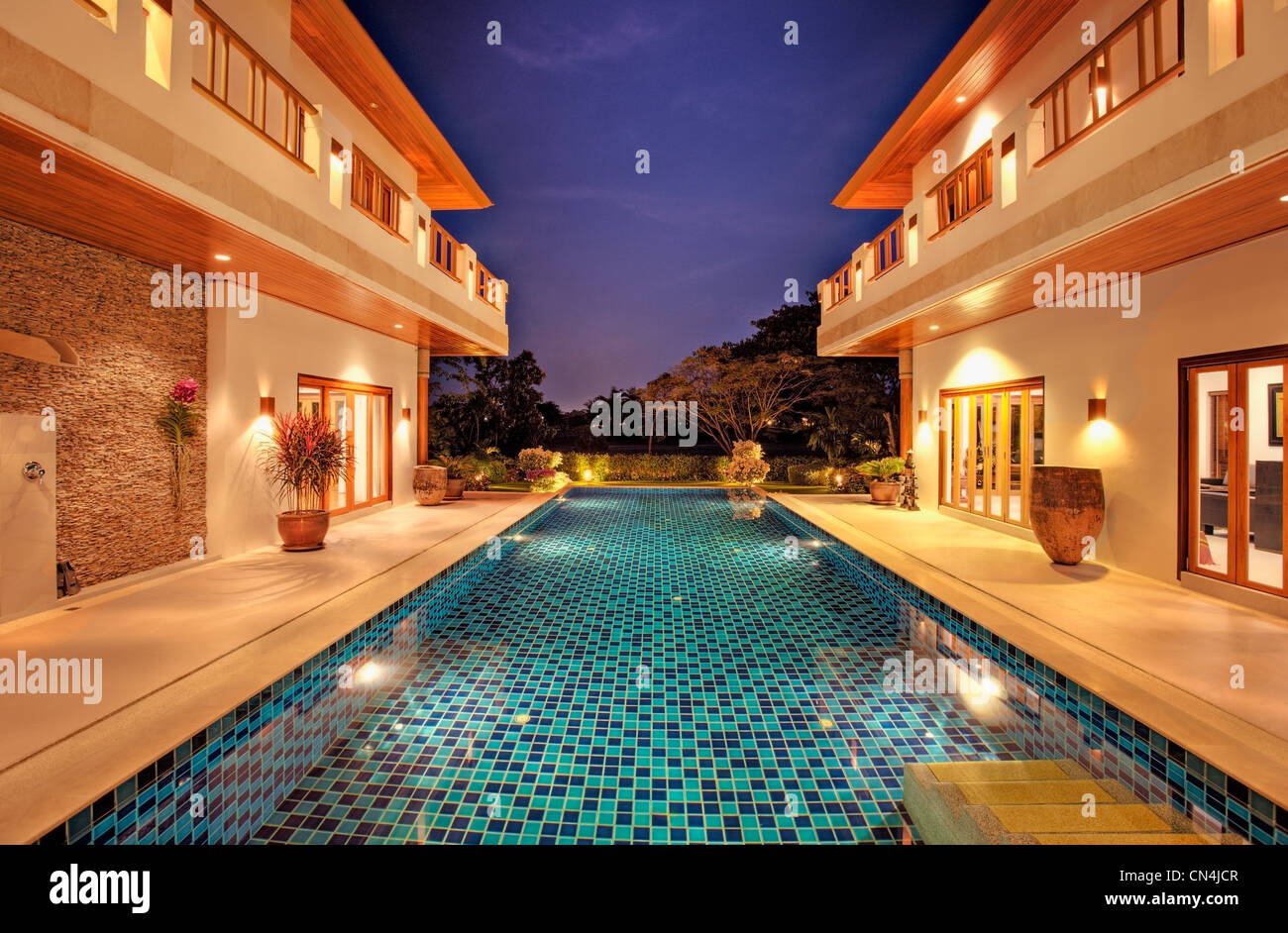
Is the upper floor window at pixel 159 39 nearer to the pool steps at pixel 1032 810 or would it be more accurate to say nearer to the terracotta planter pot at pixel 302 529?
the terracotta planter pot at pixel 302 529

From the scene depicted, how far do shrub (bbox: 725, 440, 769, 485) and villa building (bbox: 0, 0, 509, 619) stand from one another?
36.5 feet

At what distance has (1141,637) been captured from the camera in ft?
14.6

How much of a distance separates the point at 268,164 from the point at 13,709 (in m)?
5.09

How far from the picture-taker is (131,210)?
475 centimetres

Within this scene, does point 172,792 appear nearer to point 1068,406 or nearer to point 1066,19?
point 1068,406

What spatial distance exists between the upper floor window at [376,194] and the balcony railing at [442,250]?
0.96 m

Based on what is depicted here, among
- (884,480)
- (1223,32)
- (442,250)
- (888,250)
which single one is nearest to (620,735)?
(1223,32)

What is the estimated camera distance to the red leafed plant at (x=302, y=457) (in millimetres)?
7781

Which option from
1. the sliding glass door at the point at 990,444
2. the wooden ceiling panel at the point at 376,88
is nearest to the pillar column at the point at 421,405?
the wooden ceiling panel at the point at 376,88

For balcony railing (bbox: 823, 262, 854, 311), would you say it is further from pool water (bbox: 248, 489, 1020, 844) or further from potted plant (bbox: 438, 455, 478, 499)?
potted plant (bbox: 438, 455, 478, 499)

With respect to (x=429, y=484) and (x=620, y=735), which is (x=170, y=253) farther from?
(x=429, y=484)

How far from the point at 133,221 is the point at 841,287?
41.1ft

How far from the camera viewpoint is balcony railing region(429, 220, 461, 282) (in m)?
10.8

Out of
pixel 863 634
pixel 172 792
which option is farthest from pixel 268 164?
pixel 863 634
